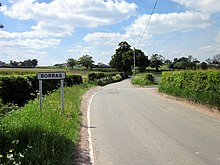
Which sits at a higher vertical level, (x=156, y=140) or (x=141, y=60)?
(x=141, y=60)

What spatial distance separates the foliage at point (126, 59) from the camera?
10425 centimetres

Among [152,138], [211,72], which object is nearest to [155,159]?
[152,138]

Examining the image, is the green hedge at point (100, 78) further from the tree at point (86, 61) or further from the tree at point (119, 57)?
the tree at point (86, 61)

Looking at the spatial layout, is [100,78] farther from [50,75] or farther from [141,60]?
[50,75]

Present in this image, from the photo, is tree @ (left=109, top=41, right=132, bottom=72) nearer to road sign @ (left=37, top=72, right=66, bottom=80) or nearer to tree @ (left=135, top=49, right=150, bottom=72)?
tree @ (left=135, top=49, right=150, bottom=72)

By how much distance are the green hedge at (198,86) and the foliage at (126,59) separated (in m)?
79.2

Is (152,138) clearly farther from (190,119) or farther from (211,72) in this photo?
(211,72)

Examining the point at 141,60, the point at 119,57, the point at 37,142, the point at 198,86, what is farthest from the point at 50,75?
the point at 119,57

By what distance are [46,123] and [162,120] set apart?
5.74m

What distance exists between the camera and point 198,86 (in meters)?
18.3

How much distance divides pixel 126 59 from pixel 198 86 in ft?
283

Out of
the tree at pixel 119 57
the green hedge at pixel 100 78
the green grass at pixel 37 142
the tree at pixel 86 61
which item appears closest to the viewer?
the green grass at pixel 37 142

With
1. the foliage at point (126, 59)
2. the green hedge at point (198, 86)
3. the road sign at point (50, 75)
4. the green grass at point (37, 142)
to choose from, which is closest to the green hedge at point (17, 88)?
the road sign at point (50, 75)

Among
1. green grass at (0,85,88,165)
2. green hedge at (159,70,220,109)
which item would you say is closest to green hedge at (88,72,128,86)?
green hedge at (159,70,220,109)
